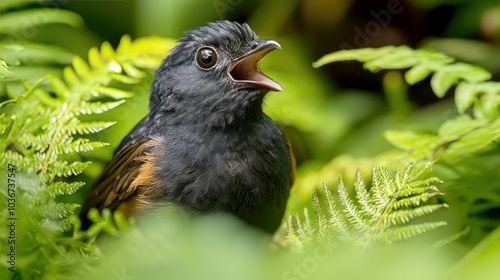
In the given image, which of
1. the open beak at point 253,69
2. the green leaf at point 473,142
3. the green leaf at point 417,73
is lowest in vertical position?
the green leaf at point 473,142

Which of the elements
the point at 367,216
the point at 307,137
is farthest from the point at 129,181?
the point at 307,137

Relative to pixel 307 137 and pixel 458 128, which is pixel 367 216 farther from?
pixel 307 137

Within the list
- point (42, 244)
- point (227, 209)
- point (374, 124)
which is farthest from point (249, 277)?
point (374, 124)

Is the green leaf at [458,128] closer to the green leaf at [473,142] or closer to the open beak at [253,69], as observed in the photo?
the green leaf at [473,142]

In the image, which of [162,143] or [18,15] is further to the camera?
[18,15]

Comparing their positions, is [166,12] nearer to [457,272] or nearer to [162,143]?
[162,143]

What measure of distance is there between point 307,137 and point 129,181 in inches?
73.4

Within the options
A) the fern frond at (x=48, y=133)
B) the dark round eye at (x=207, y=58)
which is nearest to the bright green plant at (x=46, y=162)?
the fern frond at (x=48, y=133)

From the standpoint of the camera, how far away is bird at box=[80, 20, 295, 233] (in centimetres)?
301

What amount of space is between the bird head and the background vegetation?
0.36 meters

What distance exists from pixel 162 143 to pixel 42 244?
907mm

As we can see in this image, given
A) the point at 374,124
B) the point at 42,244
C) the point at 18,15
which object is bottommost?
the point at 42,244

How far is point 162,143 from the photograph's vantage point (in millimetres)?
3145

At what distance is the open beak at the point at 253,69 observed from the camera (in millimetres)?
3051
